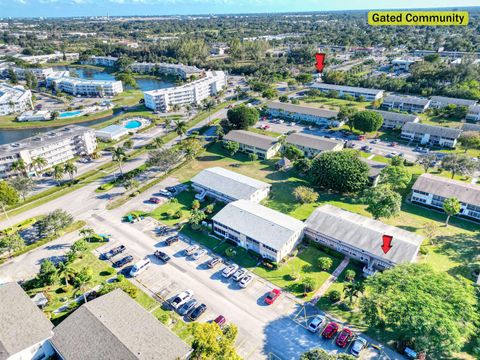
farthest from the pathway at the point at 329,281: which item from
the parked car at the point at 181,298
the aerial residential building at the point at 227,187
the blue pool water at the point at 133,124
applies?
the blue pool water at the point at 133,124

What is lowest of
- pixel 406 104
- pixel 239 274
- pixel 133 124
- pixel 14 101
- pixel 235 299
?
pixel 235 299

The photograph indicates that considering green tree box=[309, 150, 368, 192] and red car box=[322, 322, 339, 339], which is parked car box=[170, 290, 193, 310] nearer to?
red car box=[322, 322, 339, 339]

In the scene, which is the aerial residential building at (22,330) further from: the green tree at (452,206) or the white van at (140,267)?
the green tree at (452,206)

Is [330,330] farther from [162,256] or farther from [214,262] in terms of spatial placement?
[162,256]

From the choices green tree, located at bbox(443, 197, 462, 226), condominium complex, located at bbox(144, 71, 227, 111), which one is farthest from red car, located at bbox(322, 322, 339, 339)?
condominium complex, located at bbox(144, 71, 227, 111)

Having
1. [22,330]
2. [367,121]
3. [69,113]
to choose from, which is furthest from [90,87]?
[22,330]

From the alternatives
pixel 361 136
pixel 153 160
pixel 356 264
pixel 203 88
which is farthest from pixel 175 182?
pixel 203 88

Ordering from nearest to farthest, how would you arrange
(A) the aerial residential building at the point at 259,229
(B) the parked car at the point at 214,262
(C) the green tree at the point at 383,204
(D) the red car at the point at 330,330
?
(D) the red car at the point at 330,330 < (B) the parked car at the point at 214,262 < (A) the aerial residential building at the point at 259,229 < (C) the green tree at the point at 383,204
